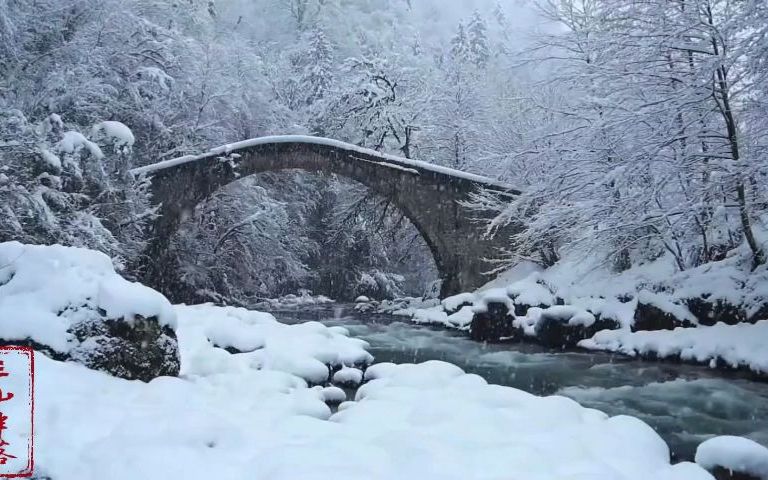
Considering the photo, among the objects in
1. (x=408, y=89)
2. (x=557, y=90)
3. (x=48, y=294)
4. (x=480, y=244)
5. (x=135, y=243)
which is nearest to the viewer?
(x=48, y=294)

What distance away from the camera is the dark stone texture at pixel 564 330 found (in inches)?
404

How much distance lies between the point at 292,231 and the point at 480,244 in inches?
369

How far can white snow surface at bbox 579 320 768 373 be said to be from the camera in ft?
25.1

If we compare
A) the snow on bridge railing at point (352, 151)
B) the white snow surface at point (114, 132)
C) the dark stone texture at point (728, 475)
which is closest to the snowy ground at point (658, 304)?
the snow on bridge railing at point (352, 151)

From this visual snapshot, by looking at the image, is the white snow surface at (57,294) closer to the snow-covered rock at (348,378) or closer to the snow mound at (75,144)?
the snow-covered rock at (348,378)

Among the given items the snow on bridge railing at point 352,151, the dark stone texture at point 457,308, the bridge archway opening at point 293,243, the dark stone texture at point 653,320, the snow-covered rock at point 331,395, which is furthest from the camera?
the bridge archway opening at point 293,243

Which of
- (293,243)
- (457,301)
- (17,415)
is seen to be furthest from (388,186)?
(17,415)

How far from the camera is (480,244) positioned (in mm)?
16531

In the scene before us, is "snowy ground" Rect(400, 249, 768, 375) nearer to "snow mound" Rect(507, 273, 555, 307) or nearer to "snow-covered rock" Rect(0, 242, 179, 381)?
"snow mound" Rect(507, 273, 555, 307)

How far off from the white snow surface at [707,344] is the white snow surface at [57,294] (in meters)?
6.68

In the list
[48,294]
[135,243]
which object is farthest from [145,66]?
[48,294]

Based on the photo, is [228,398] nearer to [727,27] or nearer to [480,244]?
[727,27]

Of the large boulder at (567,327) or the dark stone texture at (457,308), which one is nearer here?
the large boulder at (567,327)

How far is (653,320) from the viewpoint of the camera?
9383 millimetres
